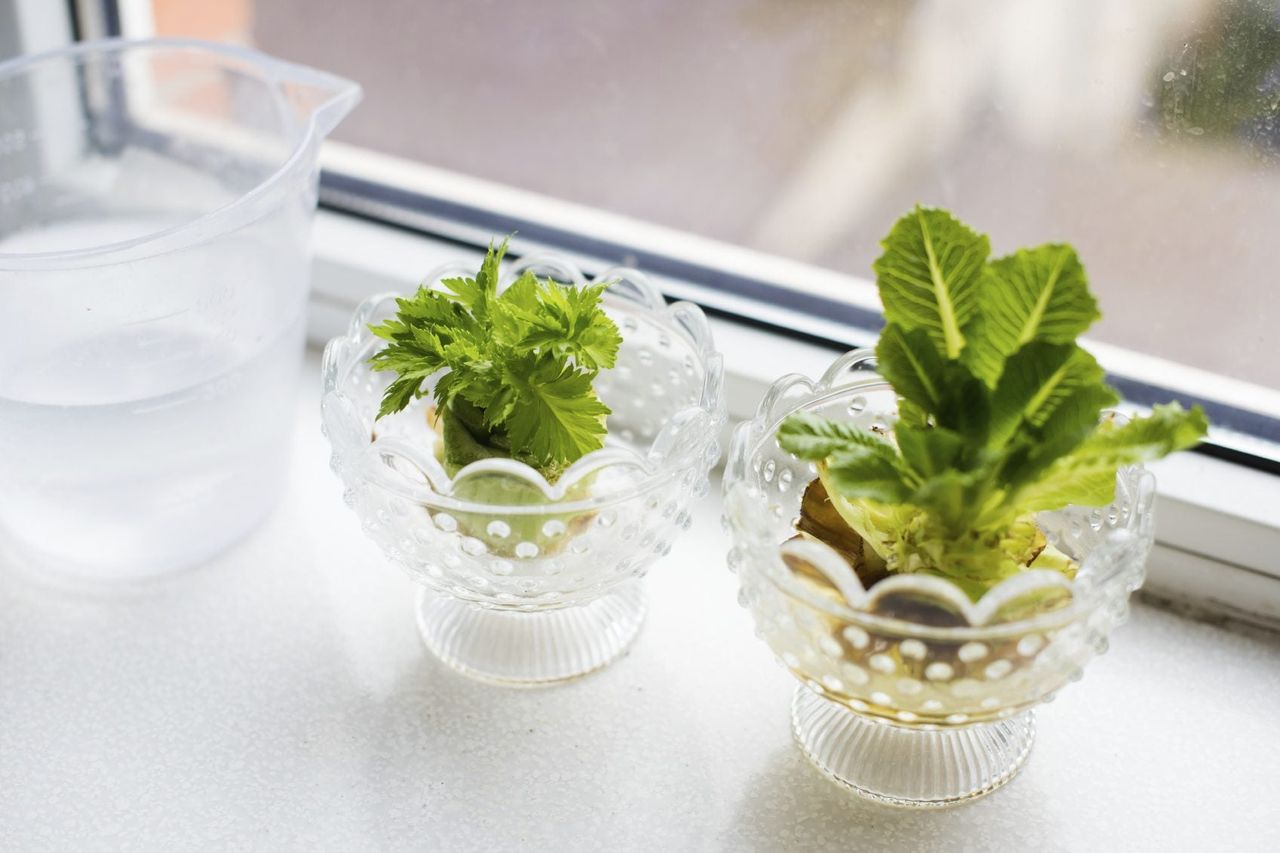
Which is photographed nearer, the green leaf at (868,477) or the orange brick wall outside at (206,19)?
the green leaf at (868,477)

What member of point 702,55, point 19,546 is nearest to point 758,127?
point 702,55

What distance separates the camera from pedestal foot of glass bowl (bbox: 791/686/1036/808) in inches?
24.5

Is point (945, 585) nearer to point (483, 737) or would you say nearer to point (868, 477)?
point (868, 477)

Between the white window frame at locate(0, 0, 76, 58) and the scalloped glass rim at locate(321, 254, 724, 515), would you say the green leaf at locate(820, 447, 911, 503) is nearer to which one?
the scalloped glass rim at locate(321, 254, 724, 515)

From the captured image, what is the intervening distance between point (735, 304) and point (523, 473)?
0.96ft

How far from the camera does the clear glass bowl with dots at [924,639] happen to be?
1.72ft

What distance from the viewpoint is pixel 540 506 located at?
59 cm

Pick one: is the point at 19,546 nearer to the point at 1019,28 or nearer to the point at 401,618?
the point at 401,618

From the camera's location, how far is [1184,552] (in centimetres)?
73

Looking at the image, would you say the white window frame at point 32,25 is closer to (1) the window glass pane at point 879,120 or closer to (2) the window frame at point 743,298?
(2) the window frame at point 743,298

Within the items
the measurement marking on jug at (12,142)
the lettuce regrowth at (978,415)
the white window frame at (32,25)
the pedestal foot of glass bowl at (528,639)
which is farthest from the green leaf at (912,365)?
the white window frame at (32,25)

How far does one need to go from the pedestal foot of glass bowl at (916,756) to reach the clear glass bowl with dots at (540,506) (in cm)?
12

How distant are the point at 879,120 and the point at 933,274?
25 centimetres

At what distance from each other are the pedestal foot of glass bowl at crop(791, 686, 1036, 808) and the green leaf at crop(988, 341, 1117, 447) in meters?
0.16
